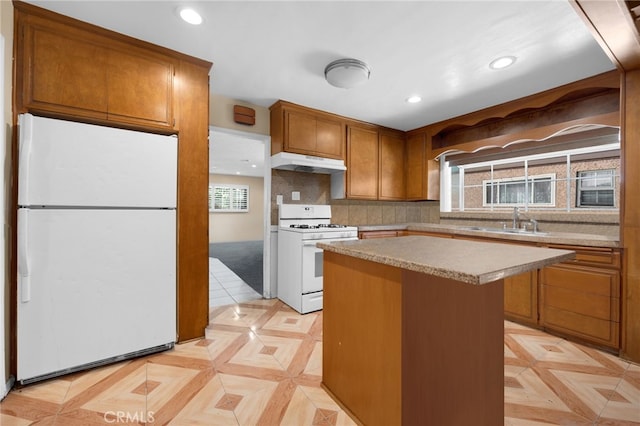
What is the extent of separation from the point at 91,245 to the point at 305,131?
7.53 ft

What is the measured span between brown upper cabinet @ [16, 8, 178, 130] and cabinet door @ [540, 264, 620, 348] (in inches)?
134

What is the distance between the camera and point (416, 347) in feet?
3.57

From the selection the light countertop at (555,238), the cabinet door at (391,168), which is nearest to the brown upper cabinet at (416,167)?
the cabinet door at (391,168)

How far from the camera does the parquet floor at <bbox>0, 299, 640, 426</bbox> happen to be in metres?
1.40

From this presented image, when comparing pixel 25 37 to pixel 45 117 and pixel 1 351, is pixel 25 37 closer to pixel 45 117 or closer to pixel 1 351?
pixel 45 117

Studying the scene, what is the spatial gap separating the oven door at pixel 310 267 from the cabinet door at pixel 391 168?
1466mm

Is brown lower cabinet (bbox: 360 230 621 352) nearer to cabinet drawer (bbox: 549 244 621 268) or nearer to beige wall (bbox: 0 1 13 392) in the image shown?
cabinet drawer (bbox: 549 244 621 268)

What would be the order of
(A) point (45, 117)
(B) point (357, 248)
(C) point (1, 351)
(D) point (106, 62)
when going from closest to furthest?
1. (B) point (357, 248)
2. (C) point (1, 351)
3. (A) point (45, 117)
4. (D) point (106, 62)

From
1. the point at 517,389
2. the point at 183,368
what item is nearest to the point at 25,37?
the point at 183,368

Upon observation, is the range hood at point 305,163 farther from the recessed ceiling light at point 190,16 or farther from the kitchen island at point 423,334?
the kitchen island at point 423,334

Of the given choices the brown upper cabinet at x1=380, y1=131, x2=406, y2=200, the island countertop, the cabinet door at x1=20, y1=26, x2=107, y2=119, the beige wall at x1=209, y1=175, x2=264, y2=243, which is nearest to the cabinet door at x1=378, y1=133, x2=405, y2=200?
the brown upper cabinet at x1=380, y1=131, x2=406, y2=200

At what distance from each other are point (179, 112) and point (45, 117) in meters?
0.78

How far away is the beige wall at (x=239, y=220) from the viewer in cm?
884

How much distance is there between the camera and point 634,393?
5.24 feet
